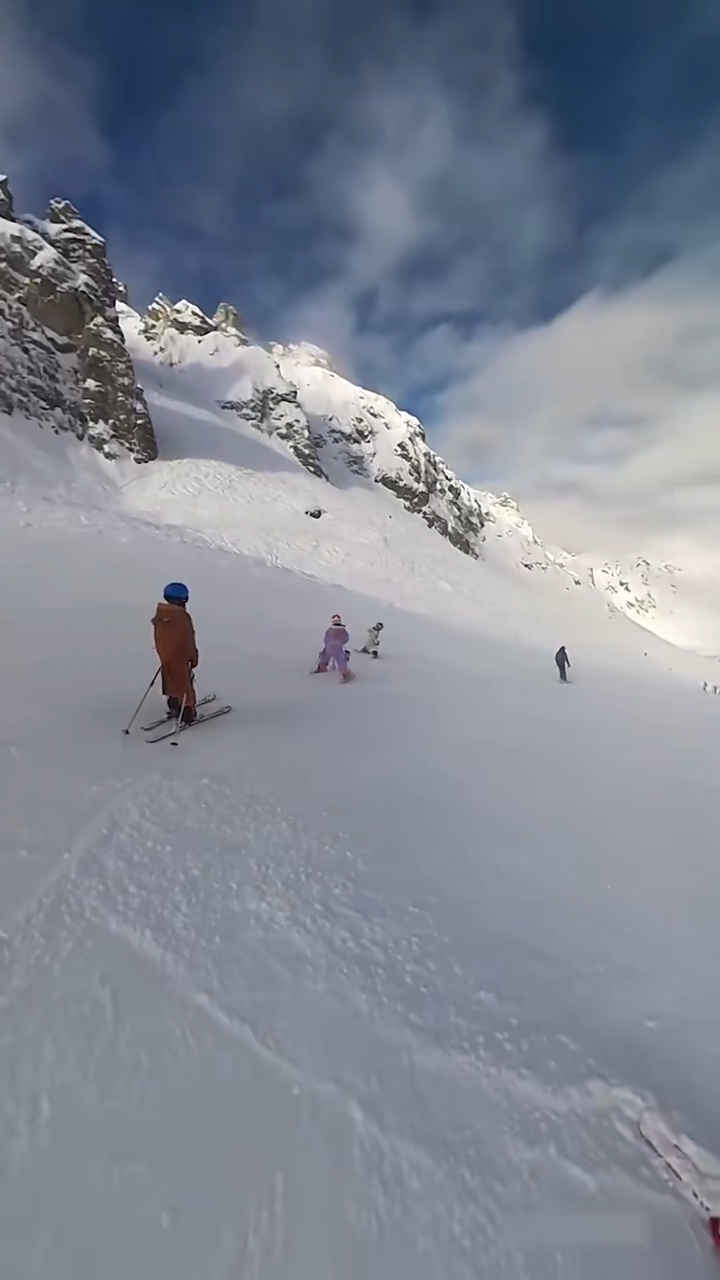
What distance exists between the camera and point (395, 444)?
5512 centimetres

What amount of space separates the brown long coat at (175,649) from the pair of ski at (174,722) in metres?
0.23

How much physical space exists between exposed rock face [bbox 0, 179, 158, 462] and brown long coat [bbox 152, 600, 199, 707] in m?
27.3

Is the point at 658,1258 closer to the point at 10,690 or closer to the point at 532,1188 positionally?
the point at 532,1188

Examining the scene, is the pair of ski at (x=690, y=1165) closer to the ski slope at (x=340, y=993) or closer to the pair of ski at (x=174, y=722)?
the ski slope at (x=340, y=993)

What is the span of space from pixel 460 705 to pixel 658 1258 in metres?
7.85

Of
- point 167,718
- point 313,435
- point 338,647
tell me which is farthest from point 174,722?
point 313,435

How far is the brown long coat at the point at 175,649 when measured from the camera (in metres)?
6.83

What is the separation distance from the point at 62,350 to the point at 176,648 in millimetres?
32996

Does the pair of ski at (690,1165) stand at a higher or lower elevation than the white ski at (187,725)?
higher

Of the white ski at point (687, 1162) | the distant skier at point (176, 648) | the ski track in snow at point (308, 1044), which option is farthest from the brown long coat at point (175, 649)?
the white ski at point (687, 1162)

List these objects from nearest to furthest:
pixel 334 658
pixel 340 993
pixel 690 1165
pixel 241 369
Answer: pixel 690 1165, pixel 340 993, pixel 334 658, pixel 241 369

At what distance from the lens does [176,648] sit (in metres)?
6.88

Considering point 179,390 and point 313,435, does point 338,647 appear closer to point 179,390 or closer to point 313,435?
point 179,390

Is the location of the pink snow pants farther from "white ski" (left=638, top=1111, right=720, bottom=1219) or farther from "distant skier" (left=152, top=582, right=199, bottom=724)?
"white ski" (left=638, top=1111, right=720, bottom=1219)
